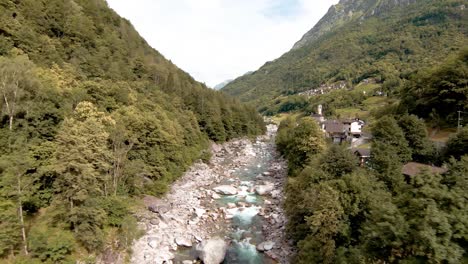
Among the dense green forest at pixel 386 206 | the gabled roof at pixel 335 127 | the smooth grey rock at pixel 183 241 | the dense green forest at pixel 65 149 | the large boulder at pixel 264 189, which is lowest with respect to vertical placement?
the large boulder at pixel 264 189

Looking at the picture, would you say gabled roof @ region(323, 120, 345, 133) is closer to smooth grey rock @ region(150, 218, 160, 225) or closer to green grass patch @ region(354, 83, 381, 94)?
smooth grey rock @ region(150, 218, 160, 225)

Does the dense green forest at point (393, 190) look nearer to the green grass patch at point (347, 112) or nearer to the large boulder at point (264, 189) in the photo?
the large boulder at point (264, 189)

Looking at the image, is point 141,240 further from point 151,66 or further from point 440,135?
point 151,66

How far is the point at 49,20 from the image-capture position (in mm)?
51469

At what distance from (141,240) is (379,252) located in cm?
2104

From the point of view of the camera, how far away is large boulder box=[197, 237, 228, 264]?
78.0ft

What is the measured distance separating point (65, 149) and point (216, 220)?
60.2 feet

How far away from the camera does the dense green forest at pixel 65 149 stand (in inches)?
737

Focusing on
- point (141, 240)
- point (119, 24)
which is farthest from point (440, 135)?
point (119, 24)

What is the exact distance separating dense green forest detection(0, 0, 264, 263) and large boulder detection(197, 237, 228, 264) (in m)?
6.39

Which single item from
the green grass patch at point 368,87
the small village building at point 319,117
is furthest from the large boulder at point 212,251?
the green grass patch at point 368,87

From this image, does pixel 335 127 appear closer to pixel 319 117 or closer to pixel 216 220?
pixel 319 117

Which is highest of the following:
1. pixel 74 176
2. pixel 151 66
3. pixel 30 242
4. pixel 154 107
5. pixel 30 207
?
pixel 151 66

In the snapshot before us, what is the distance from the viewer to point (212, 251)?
24359 millimetres
